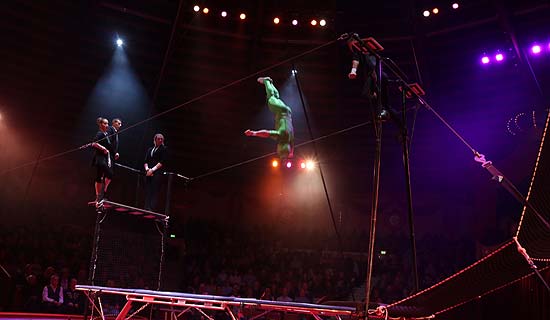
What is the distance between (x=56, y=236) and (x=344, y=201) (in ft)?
28.2

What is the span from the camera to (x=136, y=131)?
14430 millimetres

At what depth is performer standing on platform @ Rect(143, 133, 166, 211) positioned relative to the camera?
840cm

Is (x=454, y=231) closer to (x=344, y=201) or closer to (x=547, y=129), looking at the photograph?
(x=344, y=201)

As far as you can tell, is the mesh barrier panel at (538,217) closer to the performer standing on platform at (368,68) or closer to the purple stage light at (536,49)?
the performer standing on platform at (368,68)

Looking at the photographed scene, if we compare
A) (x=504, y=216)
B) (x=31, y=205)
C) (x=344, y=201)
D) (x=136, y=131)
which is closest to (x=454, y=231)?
(x=504, y=216)

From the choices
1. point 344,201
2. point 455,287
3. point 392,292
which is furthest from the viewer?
point 344,201

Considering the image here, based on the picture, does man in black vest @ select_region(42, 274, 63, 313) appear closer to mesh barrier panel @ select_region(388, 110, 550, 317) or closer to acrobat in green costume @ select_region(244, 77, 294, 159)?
acrobat in green costume @ select_region(244, 77, 294, 159)

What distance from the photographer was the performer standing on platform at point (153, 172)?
27.6ft

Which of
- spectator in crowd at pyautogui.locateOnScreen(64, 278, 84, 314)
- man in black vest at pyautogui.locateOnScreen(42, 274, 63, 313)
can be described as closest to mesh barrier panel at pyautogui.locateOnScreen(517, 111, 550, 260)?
spectator in crowd at pyautogui.locateOnScreen(64, 278, 84, 314)

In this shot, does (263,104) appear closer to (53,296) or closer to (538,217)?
(53,296)

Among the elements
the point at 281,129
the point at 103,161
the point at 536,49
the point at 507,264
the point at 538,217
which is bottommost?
the point at 507,264

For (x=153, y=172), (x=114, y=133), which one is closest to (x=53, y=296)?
(x=153, y=172)

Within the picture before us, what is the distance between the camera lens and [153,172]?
8383 millimetres

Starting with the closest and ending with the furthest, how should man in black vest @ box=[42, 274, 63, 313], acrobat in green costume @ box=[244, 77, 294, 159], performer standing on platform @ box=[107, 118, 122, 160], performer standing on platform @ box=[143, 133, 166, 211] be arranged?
acrobat in green costume @ box=[244, 77, 294, 159]
performer standing on platform @ box=[107, 118, 122, 160]
performer standing on platform @ box=[143, 133, 166, 211]
man in black vest @ box=[42, 274, 63, 313]
